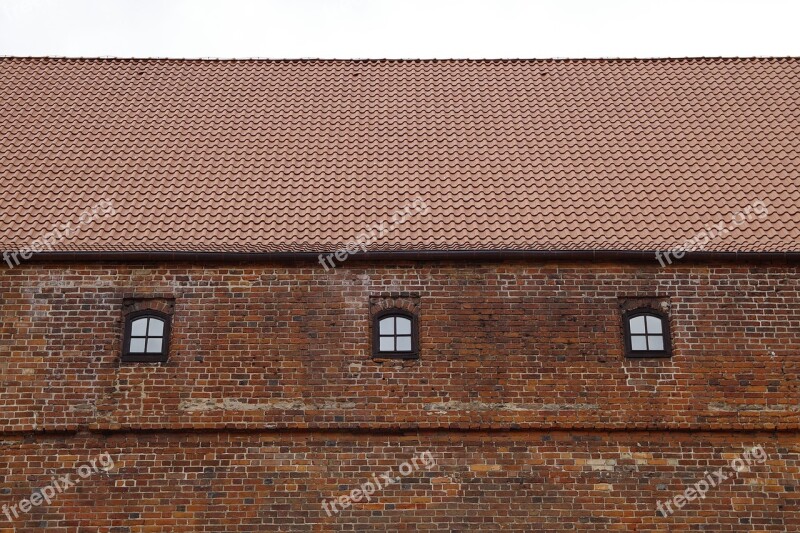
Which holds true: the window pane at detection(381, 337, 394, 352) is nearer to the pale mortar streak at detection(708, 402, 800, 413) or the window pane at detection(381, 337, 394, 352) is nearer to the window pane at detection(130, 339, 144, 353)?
the window pane at detection(130, 339, 144, 353)

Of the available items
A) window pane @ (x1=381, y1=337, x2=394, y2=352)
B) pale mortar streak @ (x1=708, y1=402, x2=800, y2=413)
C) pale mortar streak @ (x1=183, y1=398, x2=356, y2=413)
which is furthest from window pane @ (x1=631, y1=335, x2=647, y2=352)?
pale mortar streak @ (x1=183, y1=398, x2=356, y2=413)

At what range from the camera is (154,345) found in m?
10.8

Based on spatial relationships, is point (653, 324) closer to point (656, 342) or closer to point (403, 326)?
point (656, 342)

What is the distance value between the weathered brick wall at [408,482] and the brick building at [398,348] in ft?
0.07

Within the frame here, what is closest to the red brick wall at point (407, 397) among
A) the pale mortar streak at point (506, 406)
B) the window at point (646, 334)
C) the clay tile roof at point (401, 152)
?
the pale mortar streak at point (506, 406)

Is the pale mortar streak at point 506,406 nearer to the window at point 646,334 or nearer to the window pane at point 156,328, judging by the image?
the window at point 646,334

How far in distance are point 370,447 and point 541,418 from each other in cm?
172

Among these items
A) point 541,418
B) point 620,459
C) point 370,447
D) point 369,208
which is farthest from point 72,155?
point 620,459

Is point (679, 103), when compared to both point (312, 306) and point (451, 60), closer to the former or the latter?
point (451, 60)

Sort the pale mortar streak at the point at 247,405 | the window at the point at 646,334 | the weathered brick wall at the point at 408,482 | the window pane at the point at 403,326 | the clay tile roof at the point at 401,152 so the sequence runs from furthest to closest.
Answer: the clay tile roof at the point at 401,152, the window pane at the point at 403,326, the window at the point at 646,334, the pale mortar streak at the point at 247,405, the weathered brick wall at the point at 408,482

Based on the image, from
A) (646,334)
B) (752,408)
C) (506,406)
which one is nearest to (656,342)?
(646,334)

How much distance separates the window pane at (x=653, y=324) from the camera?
10930 millimetres

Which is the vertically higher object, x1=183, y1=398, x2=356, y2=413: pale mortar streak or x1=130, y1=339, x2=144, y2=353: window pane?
x1=130, y1=339, x2=144, y2=353: window pane

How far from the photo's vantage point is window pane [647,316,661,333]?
10930 mm
